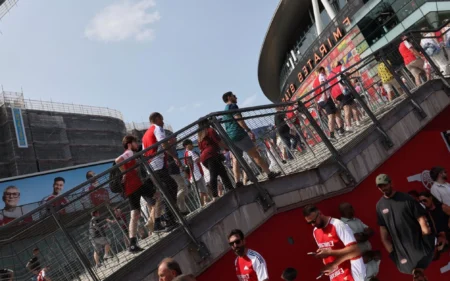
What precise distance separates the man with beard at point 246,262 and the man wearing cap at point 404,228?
6.35ft

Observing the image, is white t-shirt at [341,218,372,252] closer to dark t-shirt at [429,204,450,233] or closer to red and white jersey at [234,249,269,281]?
dark t-shirt at [429,204,450,233]

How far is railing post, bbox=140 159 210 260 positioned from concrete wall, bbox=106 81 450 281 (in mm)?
67

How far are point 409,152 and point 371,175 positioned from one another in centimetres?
132

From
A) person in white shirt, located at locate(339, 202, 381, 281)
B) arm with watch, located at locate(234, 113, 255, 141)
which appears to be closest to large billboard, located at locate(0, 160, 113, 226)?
arm with watch, located at locate(234, 113, 255, 141)

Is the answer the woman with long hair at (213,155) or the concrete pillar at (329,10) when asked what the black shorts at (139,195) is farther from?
the concrete pillar at (329,10)

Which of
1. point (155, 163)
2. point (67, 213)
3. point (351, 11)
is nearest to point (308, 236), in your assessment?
point (155, 163)

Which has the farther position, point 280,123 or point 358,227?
point 280,123

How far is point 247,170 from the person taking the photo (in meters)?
6.49

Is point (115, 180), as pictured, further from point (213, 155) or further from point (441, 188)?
point (441, 188)

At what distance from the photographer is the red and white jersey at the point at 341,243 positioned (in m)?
5.68

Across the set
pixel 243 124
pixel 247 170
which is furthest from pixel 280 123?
pixel 247 170

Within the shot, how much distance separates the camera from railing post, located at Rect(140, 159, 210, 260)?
5703 millimetres

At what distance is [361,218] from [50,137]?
36.6 metres

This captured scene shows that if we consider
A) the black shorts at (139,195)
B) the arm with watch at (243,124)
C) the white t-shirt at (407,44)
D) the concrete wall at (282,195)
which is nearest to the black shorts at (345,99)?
the concrete wall at (282,195)
